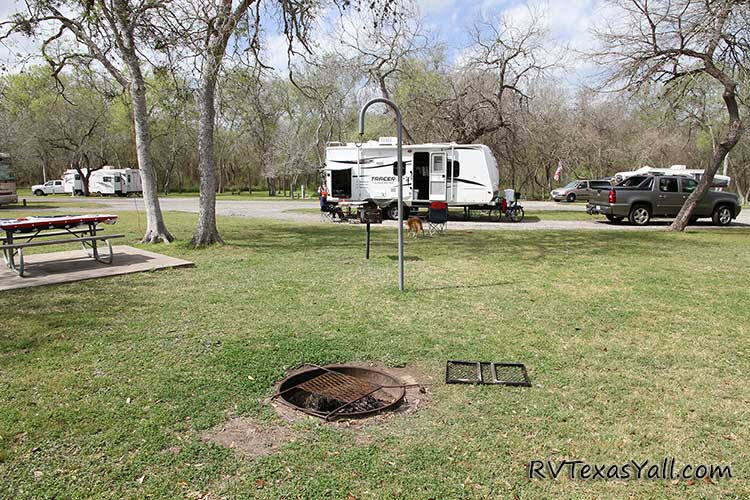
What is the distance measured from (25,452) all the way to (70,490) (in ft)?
1.83

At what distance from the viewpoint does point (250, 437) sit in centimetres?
311

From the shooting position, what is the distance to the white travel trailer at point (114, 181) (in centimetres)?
3916

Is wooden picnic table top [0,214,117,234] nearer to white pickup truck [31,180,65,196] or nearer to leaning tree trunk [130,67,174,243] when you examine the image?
leaning tree trunk [130,67,174,243]

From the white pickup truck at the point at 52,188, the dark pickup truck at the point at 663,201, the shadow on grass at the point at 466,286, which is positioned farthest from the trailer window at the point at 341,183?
the white pickup truck at the point at 52,188

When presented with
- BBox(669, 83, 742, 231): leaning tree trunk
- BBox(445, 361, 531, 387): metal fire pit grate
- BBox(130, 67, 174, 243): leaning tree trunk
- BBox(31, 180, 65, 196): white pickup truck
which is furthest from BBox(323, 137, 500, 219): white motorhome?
BBox(31, 180, 65, 196): white pickup truck

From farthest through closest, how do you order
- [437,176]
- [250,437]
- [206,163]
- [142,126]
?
[437,176]
[142,126]
[206,163]
[250,437]

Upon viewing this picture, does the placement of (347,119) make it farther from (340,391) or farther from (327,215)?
(340,391)

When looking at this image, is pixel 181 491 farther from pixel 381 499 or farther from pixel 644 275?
pixel 644 275

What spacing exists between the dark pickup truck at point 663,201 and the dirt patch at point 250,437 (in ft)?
53.1

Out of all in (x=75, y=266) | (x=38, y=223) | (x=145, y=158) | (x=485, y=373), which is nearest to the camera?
(x=485, y=373)

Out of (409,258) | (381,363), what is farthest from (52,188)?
(381,363)

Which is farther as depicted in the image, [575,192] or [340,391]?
[575,192]

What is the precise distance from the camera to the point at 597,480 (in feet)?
8.99

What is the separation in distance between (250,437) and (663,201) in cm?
1706
